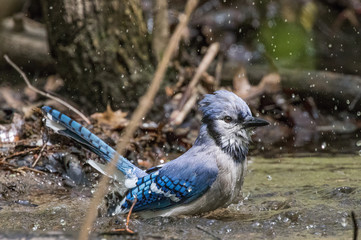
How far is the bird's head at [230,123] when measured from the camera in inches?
156

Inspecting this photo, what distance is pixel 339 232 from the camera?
3275 mm

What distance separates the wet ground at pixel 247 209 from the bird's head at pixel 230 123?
0.43 m

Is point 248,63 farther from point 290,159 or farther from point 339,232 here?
point 339,232

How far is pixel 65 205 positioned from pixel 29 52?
3.91 metres

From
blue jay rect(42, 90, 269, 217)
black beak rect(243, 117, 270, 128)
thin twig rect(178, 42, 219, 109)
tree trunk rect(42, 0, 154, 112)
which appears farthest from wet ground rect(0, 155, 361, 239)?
tree trunk rect(42, 0, 154, 112)

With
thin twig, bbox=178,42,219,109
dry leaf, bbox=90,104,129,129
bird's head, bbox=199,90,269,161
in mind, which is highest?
bird's head, bbox=199,90,269,161

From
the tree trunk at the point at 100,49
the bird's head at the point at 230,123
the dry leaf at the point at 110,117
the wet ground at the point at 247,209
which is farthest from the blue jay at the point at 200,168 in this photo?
the tree trunk at the point at 100,49

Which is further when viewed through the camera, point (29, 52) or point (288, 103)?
point (29, 52)

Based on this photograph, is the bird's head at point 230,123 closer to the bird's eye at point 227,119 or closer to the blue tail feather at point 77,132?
the bird's eye at point 227,119

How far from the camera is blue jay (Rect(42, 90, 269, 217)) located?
3.86m

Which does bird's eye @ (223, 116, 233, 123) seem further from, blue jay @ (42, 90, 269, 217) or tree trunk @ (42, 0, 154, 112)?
tree trunk @ (42, 0, 154, 112)

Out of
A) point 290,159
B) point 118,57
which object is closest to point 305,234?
point 290,159

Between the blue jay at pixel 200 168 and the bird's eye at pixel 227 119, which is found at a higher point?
the bird's eye at pixel 227 119

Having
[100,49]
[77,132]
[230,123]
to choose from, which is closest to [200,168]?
[230,123]
